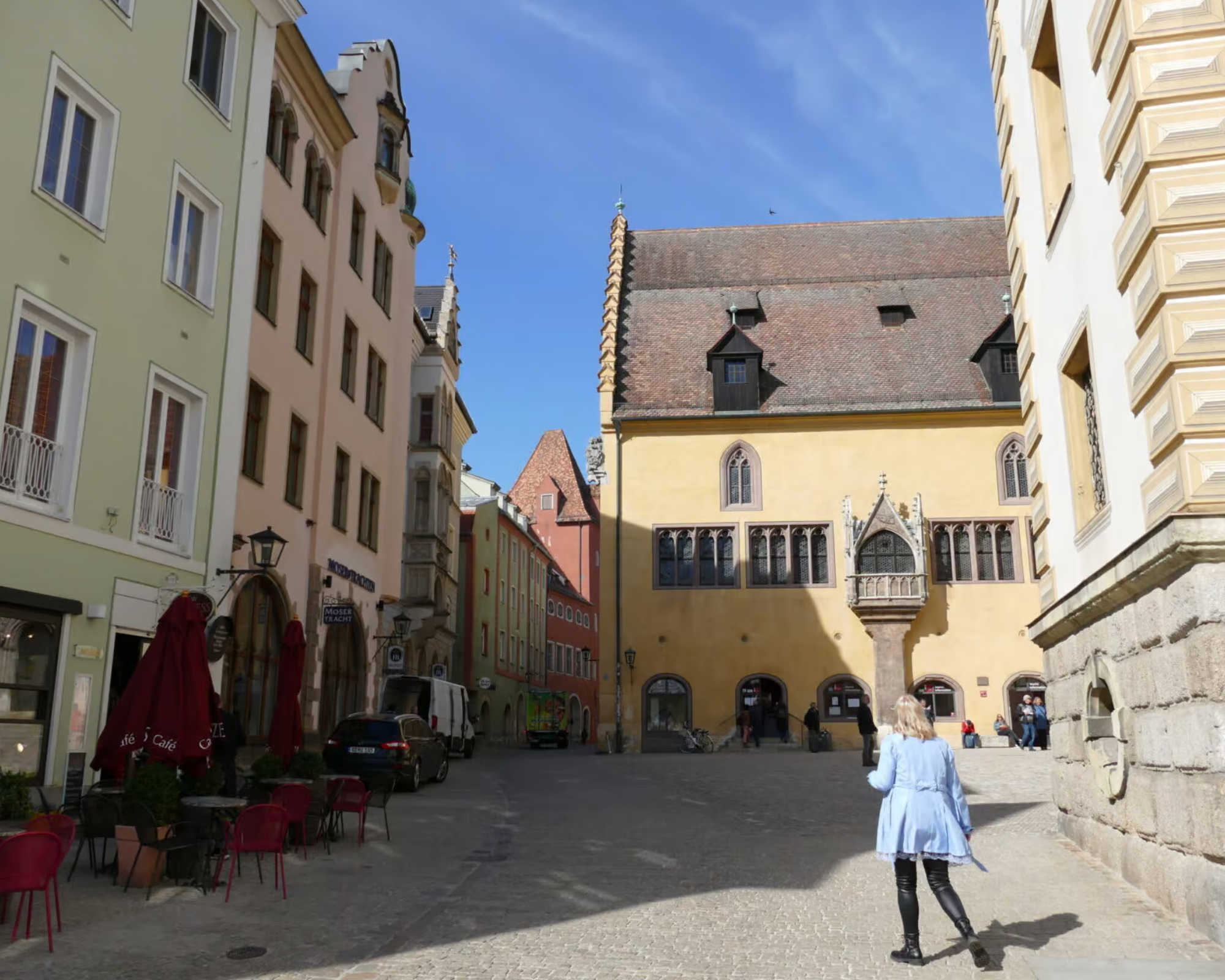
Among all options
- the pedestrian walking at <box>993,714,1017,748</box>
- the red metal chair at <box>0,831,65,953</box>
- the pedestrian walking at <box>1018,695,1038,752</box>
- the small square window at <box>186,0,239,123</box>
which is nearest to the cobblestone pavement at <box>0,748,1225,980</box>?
the red metal chair at <box>0,831,65,953</box>

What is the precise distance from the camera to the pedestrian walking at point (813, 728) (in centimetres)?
3334

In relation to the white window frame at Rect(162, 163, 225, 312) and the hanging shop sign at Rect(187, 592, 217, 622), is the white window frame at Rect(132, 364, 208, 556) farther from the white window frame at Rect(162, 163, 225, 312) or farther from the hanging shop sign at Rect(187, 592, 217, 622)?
the white window frame at Rect(162, 163, 225, 312)

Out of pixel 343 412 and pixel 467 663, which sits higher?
pixel 343 412

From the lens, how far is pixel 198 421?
1639 cm

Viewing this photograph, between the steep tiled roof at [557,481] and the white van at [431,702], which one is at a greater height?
the steep tiled roof at [557,481]

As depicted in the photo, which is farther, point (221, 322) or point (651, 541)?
point (651, 541)

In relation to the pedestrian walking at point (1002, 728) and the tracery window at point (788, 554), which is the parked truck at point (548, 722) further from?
the pedestrian walking at point (1002, 728)

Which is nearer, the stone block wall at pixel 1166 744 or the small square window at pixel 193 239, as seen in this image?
the stone block wall at pixel 1166 744

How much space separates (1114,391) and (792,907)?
205 inches

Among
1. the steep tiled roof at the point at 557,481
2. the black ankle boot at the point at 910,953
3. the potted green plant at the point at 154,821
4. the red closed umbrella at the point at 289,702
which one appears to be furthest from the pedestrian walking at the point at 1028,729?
the steep tiled roof at the point at 557,481

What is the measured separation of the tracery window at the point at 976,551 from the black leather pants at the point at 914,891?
30.1 metres

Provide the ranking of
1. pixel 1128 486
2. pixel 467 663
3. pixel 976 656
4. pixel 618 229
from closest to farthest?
pixel 1128 486
pixel 976 656
pixel 618 229
pixel 467 663

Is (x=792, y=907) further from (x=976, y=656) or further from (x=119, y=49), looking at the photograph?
(x=976, y=656)

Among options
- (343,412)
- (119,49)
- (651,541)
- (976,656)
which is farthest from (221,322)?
(976,656)
